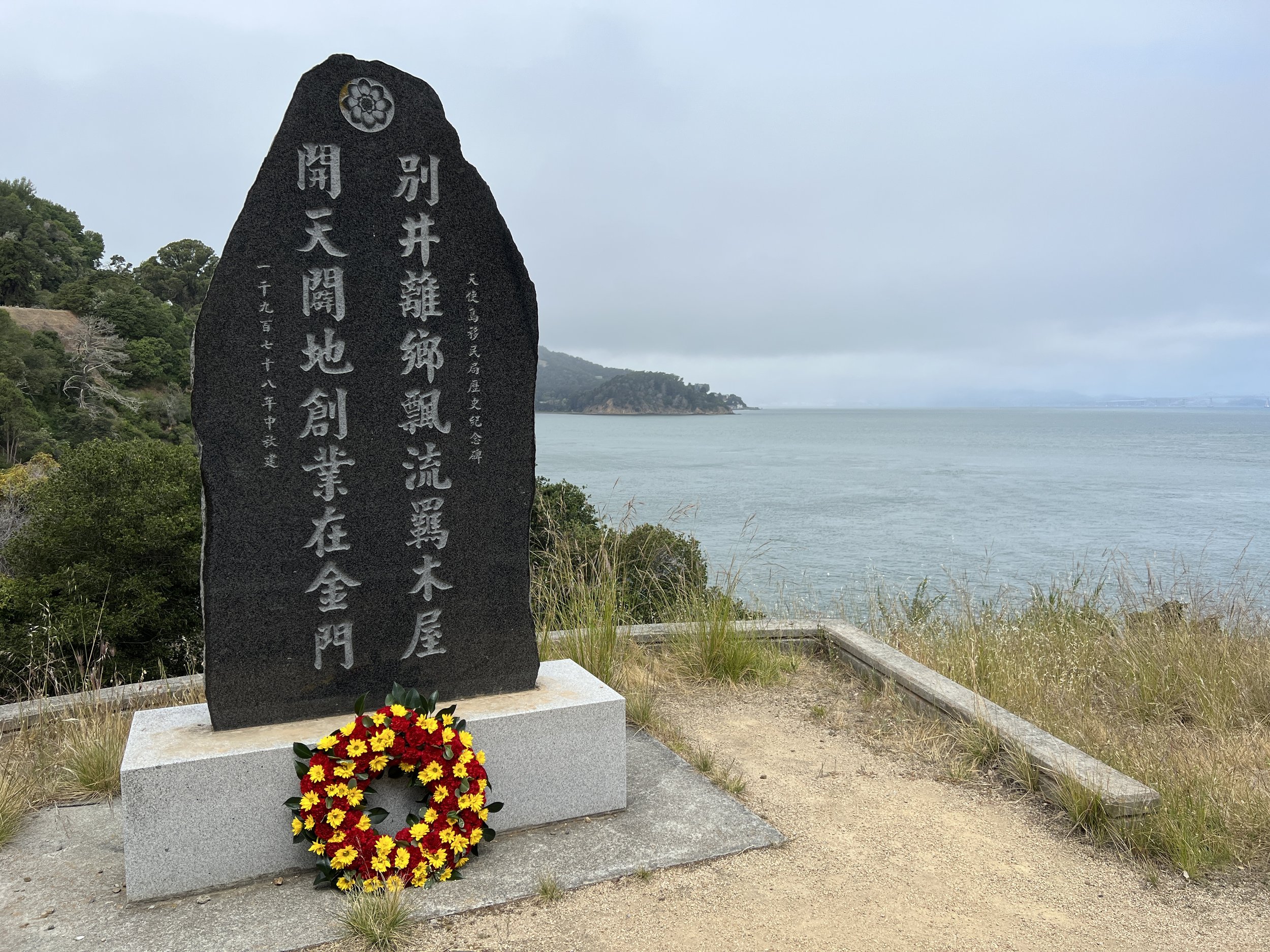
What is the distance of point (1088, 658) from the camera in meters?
5.44

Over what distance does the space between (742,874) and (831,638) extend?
2.99 m

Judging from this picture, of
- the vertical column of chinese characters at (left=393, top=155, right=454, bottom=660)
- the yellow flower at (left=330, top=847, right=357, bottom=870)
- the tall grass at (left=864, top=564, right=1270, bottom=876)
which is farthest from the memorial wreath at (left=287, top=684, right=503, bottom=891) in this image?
the tall grass at (left=864, top=564, right=1270, bottom=876)

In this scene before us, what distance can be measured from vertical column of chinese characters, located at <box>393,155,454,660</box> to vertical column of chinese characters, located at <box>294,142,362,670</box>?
0.23 metres

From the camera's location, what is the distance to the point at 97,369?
39.3m

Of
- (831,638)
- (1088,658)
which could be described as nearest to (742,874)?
(831,638)

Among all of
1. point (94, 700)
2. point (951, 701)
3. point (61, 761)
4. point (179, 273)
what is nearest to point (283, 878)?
point (61, 761)

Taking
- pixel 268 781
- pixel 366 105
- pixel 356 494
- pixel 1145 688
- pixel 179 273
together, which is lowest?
pixel 1145 688

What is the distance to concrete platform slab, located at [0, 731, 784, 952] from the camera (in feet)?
8.79

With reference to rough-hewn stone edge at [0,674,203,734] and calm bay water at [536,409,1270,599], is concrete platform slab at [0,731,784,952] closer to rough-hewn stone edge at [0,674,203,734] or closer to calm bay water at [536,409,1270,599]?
rough-hewn stone edge at [0,674,203,734]

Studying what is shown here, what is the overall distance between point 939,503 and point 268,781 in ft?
101

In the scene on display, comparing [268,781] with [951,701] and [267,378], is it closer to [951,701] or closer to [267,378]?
[267,378]

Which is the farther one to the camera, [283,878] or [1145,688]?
[1145,688]

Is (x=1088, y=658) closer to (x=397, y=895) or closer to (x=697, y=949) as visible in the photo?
(x=697, y=949)

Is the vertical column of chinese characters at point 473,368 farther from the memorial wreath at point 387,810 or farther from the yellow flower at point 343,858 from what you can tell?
the yellow flower at point 343,858
